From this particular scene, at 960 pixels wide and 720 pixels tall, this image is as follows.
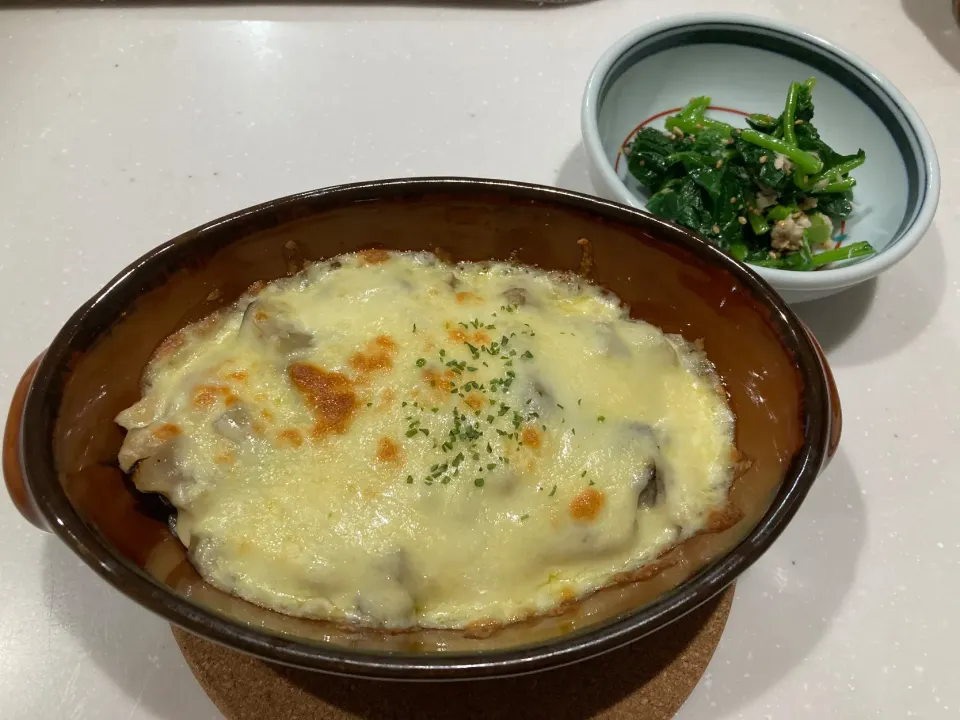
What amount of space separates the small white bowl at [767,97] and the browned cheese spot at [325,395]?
79cm

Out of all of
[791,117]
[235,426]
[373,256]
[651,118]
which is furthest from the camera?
[651,118]

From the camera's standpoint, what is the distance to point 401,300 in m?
1.33

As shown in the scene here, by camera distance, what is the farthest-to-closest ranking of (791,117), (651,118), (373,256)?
(651,118) < (791,117) < (373,256)

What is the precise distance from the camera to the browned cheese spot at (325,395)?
1.14 m

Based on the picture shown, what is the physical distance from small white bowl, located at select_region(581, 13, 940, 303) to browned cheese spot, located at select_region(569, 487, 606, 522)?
2.51ft

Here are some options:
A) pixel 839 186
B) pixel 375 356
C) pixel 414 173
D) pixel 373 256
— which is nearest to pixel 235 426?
pixel 375 356

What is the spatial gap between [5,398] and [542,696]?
126 cm

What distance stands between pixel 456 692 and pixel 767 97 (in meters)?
1.74

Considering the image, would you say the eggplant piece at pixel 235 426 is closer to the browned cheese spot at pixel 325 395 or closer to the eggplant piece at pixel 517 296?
the browned cheese spot at pixel 325 395

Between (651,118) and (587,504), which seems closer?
(587,504)

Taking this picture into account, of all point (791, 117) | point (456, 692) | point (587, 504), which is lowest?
point (456, 692)

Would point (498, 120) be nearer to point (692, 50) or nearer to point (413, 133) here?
point (413, 133)

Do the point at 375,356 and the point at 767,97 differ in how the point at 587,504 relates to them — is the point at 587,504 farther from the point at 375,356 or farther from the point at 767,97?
the point at 767,97

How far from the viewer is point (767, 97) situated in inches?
Answer: 79.0
